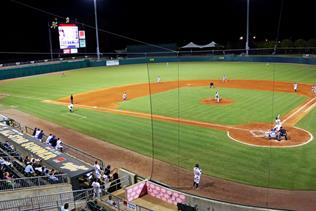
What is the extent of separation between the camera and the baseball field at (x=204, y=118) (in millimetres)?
17719

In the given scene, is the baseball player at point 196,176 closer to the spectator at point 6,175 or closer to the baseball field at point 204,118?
the baseball field at point 204,118

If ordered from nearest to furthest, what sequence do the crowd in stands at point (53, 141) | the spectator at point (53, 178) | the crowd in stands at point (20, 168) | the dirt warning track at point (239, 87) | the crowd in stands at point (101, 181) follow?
1. the spectator at point (53, 178)
2. the crowd in stands at point (20, 168)
3. the crowd in stands at point (101, 181)
4. the crowd in stands at point (53, 141)
5. the dirt warning track at point (239, 87)

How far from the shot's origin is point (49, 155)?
690 inches

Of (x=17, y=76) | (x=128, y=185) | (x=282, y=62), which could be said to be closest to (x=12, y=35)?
(x=17, y=76)

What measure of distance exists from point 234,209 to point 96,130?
590 inches

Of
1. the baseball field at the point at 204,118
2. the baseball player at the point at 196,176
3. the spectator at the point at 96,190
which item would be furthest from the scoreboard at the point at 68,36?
the baseball player at the point at 196,176

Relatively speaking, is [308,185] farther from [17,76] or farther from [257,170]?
[17,76]

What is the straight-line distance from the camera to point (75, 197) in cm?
1380

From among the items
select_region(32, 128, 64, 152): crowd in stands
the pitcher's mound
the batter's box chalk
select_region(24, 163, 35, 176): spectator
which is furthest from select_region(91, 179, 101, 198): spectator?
the pitcher's mound

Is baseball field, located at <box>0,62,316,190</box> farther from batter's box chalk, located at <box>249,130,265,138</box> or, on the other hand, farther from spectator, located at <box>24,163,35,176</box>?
spectator, located at <box>24,163,35,176</box>

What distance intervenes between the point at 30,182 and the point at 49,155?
3821 mm

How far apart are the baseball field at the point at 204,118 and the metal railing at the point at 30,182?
5031 millimetres

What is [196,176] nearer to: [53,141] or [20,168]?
[20,168]

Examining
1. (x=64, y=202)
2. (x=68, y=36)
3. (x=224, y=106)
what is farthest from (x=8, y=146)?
(x=68, y=36)
